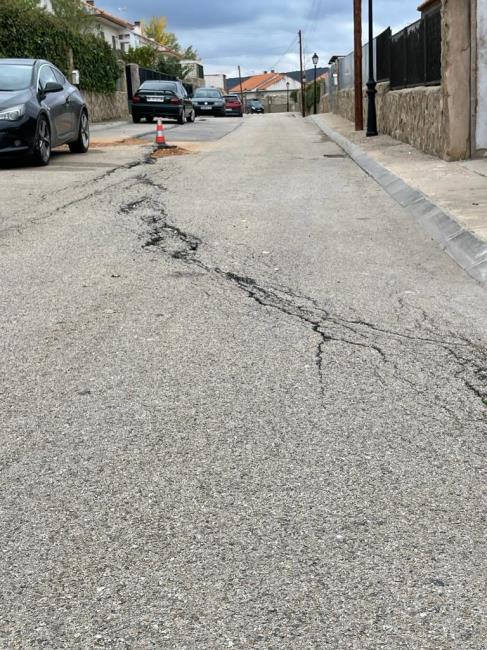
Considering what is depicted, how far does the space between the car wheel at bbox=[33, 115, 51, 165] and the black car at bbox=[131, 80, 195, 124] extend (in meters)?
16.8

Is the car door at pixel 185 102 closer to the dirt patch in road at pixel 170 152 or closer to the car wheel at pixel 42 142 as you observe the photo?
the dirt patch in road at pixel 170 152

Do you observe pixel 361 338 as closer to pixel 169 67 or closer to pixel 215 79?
pixel 169 67

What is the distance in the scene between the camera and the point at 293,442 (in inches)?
131

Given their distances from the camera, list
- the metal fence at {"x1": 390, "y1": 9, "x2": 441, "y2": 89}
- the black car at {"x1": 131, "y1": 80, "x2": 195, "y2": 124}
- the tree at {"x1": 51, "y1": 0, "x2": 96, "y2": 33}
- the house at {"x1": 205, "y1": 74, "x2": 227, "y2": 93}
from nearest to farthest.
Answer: the metal fence at {"x1": 390, "y1": 9, "x2": 441, "y2": 89}, the black car at {"x1": 131, "y1": 80, "x2": 195, "y2": 124}, the tree at {"x1": 51, "y1": 0, "x2": 96, "y2": 33}, the house at {"x1": 205, "y1": 74, "x2": 227, "y2": 93}

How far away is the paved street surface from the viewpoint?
7.48 ft

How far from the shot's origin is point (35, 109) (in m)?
12.5

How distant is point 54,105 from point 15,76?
29.8 inches

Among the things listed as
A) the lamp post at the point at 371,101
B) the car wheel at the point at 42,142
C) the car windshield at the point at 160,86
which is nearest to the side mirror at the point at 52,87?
the car wheel at the point at 42,142

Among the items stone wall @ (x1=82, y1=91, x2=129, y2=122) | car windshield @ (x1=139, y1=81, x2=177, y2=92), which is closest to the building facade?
car windshield @ (x1=139, y1=81, x2=177, y2=92)

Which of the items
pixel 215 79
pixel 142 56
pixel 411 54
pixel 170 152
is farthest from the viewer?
pixel 215 79

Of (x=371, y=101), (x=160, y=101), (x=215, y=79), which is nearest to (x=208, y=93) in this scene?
(x=160, y=101)

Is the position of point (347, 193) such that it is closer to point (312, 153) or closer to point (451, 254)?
point (451, 254)

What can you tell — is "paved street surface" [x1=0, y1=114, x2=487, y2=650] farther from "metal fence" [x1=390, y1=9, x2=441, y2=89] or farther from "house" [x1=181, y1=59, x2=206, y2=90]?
"house" [x1=181, y1=59, x2=206, y2=90]

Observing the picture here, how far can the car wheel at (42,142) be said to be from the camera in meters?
12.8
